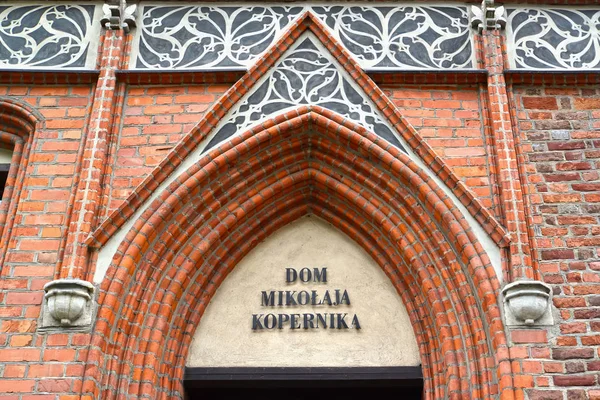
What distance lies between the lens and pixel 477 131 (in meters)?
6.76

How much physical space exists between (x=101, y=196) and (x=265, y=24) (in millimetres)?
2324

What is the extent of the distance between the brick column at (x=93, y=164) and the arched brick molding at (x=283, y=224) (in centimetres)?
30

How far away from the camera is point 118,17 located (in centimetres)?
723

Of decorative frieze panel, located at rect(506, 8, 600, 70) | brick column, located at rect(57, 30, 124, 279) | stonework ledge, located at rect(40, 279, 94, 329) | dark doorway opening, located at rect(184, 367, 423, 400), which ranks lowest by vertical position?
dark doorway opening, located at rect(184, 367, 423, 400)

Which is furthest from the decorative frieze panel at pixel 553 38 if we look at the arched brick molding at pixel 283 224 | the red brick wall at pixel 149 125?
the red brick wall at pixel 149 125

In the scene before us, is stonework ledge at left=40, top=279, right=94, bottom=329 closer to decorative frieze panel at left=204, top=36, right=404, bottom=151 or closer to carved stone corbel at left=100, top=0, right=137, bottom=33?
decorative frieze panel at left=204, top=36, right=404, bottom=151

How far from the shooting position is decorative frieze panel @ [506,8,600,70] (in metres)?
7.06

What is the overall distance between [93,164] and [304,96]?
6.36 ft

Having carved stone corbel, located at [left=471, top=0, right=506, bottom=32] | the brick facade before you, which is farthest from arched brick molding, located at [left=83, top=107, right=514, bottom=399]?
carved stone corbel, located at [left=471, top=0, right=506, bottom=32]

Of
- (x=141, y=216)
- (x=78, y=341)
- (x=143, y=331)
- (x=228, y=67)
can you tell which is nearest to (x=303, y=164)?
(x=228, y=67)

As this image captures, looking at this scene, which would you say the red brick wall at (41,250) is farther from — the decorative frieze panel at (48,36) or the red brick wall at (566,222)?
the red brick wall at (566,222)

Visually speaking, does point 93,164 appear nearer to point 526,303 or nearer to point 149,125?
point 149,125

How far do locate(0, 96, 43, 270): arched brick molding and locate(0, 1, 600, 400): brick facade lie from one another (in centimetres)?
1

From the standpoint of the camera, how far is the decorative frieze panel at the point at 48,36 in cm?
716
